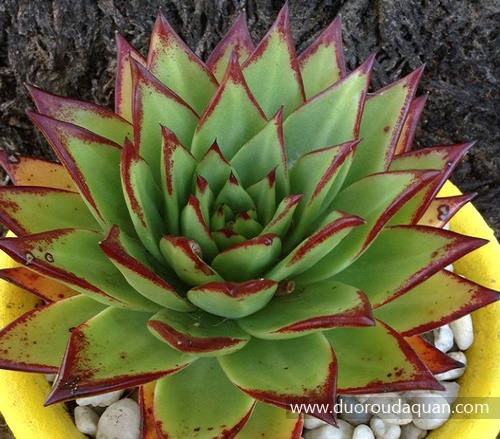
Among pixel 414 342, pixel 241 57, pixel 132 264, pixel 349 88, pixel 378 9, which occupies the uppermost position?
pixel 378 9

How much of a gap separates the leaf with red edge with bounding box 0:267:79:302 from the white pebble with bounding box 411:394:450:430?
43cm

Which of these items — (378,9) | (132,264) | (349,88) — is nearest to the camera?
(132,264)

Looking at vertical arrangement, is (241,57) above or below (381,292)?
above

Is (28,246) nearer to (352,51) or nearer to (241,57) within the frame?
→ (241,57)

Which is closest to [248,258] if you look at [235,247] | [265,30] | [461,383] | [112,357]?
[235,247]

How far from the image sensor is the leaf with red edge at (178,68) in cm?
74

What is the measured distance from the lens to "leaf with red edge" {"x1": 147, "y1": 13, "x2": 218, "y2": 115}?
0.74 meters

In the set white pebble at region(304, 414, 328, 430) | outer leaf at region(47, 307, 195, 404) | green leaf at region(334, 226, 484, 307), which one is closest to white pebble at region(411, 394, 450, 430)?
white pebble at region(304, 414, 328, 430)

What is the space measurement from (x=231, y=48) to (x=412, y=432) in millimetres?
515

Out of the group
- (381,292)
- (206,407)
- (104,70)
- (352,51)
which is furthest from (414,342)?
(104,70)

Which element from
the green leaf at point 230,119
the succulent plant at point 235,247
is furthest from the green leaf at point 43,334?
the green leaf at point 230,119

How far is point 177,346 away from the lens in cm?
57

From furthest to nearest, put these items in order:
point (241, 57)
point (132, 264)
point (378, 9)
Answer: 1. point (378, 9)
2. point (241, 57)
3. point (132, 264)

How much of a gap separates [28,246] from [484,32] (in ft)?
2.73
